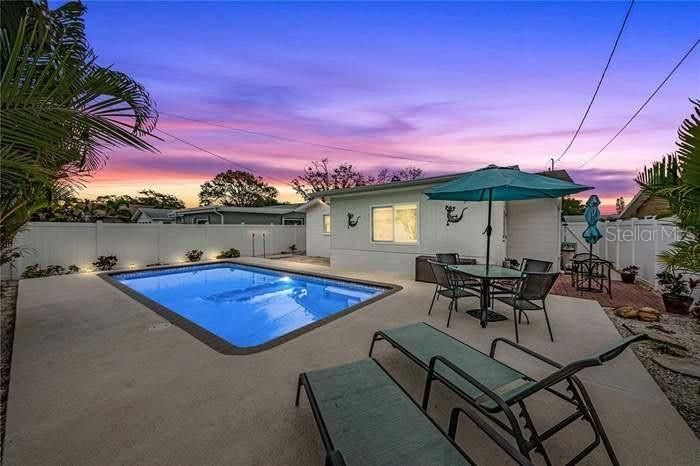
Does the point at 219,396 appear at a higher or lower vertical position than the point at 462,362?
lower

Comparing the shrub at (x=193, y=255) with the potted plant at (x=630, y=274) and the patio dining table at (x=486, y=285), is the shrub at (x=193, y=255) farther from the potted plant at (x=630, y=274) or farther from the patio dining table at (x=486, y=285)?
the potted plant at (x=630, y=274)

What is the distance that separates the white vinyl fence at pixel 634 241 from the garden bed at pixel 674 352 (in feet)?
5.18

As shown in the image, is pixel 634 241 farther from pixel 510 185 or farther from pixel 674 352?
pixel 510 185

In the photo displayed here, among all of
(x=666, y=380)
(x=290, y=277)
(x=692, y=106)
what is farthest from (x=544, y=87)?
(x=290, y=277)

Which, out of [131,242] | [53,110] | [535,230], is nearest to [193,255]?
[131,242]

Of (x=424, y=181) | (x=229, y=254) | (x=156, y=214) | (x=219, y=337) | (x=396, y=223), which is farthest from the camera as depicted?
(x=156, y=214)

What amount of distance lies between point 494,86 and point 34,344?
12.1 metres

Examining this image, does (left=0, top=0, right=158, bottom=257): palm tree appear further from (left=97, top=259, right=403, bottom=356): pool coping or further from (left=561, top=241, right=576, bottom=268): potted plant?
(left=561, top=241, right=576, bottom=268): potted plant

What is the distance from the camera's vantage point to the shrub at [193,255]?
509 inches

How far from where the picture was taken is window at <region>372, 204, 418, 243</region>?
9.34 m

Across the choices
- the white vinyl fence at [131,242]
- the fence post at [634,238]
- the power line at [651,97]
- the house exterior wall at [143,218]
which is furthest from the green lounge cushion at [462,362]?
the house exterior wall at [143,218]

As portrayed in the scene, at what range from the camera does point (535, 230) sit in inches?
354

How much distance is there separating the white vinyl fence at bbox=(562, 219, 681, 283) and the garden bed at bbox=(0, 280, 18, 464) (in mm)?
9401

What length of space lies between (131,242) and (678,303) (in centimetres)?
1610
